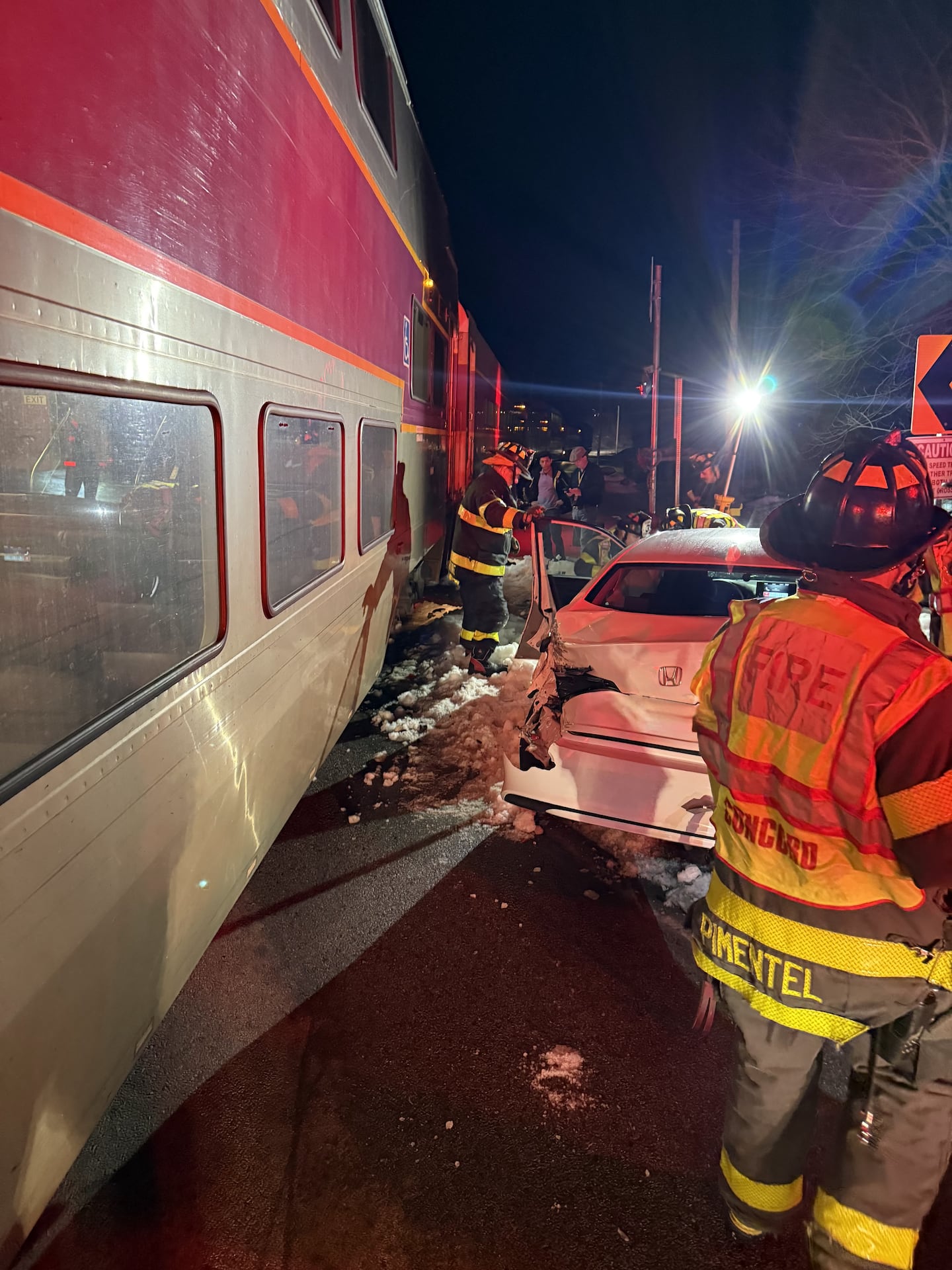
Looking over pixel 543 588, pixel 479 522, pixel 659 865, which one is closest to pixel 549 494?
pixel 479 522

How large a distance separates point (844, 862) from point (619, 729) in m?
1.80

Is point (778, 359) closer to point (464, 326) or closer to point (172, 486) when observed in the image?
point (464, 326)

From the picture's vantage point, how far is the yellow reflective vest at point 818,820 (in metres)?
1.60

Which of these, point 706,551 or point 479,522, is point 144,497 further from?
point 479,522

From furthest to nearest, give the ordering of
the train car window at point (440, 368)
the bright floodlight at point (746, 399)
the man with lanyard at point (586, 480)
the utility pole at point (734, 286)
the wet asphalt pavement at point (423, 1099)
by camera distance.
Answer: the utility pole at point (734, 286)
the bright floodlight at point (746, 399)
the man with lanyard at point (586, 480)
the train car window at point (440, 368)
the wet asphalt pavement at point (423, 1099)

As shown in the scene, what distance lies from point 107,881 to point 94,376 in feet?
3.81

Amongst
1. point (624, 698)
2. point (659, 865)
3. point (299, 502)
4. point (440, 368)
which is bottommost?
point (659, 865)

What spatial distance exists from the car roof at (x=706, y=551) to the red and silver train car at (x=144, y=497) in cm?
173

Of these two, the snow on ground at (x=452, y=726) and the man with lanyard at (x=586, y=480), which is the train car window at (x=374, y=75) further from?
the man with lanyard at (x=586, y=480)

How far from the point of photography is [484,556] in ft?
22.8

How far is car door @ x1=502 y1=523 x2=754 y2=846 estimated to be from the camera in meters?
3.40

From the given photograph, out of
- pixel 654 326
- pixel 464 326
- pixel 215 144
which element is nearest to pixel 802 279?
pixel 654 326

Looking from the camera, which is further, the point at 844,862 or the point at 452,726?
the point at 452,726

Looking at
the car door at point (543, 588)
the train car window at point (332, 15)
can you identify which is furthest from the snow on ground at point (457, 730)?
the train car window at point (332, 15)
